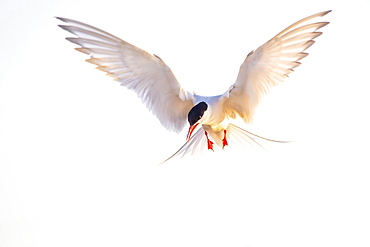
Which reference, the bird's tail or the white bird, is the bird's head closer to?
the white bird

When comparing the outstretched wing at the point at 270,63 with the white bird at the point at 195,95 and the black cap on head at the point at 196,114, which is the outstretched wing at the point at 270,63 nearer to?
the white bird at the point at 195,95

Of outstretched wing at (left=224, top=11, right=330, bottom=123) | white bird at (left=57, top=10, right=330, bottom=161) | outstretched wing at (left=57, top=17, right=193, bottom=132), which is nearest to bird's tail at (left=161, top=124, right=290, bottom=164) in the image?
white bird at (left=57, top=10, right=330, bottom=161)

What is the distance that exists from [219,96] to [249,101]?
28cm

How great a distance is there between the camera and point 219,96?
16.6 ft

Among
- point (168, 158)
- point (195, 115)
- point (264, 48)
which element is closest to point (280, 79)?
point (264, 48)

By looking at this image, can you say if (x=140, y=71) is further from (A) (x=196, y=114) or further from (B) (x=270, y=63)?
(B) (x=270, y=63)

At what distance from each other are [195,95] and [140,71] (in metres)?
0.56

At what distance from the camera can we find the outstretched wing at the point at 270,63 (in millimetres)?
4562

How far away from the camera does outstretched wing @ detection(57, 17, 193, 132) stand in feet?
16.0

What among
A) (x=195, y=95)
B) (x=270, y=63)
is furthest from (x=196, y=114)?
(x=270, y=63)

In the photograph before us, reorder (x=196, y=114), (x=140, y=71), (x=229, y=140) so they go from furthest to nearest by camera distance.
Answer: (x=229, y=140) < (x=140, y=71) < (x=196, y=114)

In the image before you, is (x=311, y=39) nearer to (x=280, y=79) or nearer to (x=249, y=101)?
(x=280, y=79)

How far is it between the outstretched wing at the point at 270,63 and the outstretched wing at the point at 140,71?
526mm

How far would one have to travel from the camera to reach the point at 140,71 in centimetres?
511
